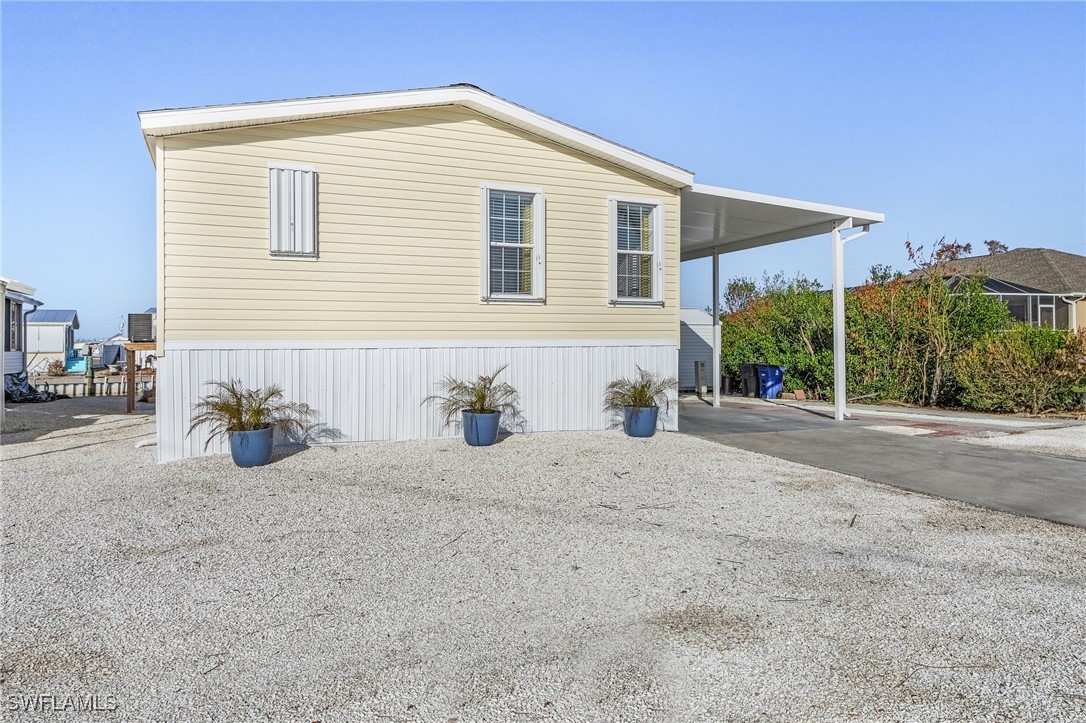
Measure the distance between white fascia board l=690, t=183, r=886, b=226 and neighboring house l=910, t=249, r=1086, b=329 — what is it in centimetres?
1123

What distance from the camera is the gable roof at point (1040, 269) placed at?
2055 cm

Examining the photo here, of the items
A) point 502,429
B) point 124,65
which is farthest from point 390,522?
point 124,65

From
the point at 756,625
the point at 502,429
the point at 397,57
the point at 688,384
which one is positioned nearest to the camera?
the point at 756,625

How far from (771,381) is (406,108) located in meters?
9.92

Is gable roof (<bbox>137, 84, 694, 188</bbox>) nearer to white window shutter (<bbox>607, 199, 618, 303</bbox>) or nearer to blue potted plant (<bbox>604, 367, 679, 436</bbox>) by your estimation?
white window shutter (<bbox>607, 199, 618, 303</bbox>)

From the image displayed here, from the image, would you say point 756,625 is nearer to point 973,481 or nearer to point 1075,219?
point 973,481

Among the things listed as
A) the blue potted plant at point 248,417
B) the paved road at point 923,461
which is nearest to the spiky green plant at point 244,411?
→ the blue potted plant at point 248,417

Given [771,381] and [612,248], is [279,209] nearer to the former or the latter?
[612,248]

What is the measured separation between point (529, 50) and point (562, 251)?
5.10m

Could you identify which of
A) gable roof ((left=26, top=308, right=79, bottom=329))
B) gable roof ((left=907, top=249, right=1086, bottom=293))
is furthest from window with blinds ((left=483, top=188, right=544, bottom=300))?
gable roof ((left=26, top=308, right=79, bottom=329))

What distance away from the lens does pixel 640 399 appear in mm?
7949

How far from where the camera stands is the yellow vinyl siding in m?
6.74

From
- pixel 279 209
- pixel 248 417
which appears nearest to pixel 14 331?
pixel 279 209

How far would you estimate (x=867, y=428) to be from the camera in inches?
351
